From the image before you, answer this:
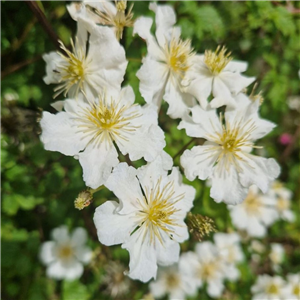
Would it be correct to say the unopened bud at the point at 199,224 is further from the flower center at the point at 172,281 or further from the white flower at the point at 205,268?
the flower center at the point at 172,281

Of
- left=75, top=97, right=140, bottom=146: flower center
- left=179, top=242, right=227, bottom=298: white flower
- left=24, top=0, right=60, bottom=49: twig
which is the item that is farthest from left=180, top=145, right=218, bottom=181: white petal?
left=179, top=242, right=227, bottom=298: white flower

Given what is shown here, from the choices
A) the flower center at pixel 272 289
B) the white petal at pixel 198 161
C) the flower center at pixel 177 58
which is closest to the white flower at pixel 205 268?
the flower center at pixel 272 289

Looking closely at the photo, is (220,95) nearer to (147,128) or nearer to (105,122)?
(147,128)

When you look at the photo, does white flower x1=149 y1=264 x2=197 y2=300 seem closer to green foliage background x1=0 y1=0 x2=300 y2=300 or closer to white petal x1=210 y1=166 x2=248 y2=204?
green foliage background x1=0 y1=0 x2=300 y2=300

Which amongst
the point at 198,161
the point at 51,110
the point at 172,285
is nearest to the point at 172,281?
the point at 172,285

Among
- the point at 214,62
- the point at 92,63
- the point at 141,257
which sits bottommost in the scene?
the point at 141,257

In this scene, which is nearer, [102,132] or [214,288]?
[102,132]
